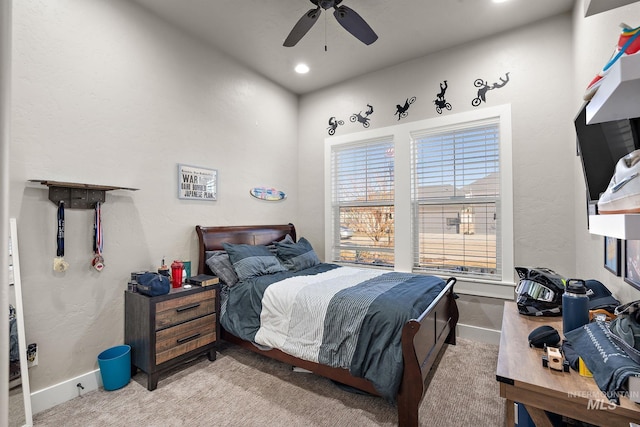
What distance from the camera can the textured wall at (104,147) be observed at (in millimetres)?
2100

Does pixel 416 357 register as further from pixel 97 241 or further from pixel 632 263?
pixel 97 241

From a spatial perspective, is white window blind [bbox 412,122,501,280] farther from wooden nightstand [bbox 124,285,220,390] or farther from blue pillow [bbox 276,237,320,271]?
wooden nightstand [bbox 124,285,220,390]

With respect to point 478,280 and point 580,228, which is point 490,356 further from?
point 580,228

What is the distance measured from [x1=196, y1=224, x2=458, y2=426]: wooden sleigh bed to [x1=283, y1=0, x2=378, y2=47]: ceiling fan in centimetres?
208

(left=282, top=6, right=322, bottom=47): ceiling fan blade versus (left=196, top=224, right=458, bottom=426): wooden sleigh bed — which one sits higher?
(left=282, top=6, right=322, bottom=47): ceiling fan blade

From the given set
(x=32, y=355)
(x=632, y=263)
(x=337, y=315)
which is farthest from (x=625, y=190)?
(x=32, y=355)

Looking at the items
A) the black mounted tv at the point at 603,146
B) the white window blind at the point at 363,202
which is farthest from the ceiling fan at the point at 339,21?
the black mounted tv at the point at 603,146

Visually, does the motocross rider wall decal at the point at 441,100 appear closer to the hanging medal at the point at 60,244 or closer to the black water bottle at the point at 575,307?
the black water bottle at the point at 575,307

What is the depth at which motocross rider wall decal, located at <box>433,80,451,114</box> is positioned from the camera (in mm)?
3416

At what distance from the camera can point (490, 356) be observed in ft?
9.25

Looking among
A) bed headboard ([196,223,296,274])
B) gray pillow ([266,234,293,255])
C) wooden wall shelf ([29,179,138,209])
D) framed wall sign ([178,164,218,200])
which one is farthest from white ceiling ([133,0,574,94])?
gray pillow ([266,234,293,255])

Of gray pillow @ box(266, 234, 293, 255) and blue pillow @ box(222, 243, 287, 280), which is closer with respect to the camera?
blue pillow @ box(222, 243, 287, 280)

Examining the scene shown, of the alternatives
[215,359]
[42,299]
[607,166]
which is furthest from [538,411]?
[42,299]

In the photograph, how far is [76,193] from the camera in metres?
2.28
